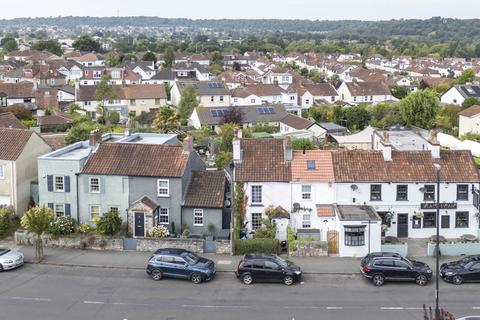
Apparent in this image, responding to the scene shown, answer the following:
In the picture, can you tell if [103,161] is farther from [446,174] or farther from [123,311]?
[446,174]

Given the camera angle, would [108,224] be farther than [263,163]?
No

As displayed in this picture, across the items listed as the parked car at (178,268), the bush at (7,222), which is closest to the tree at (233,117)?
the bush at (7,222)

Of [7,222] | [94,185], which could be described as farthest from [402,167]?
[7,222]

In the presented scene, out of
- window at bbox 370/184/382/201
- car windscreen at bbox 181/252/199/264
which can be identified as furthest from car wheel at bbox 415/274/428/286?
car windscreen at bbox 181/252/199/264

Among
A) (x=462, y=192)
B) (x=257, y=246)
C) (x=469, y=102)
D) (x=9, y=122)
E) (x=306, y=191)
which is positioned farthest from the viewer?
(x=469, y=102)

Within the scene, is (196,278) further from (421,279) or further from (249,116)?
(249,116)

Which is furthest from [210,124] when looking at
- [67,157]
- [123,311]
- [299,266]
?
[123,311]
